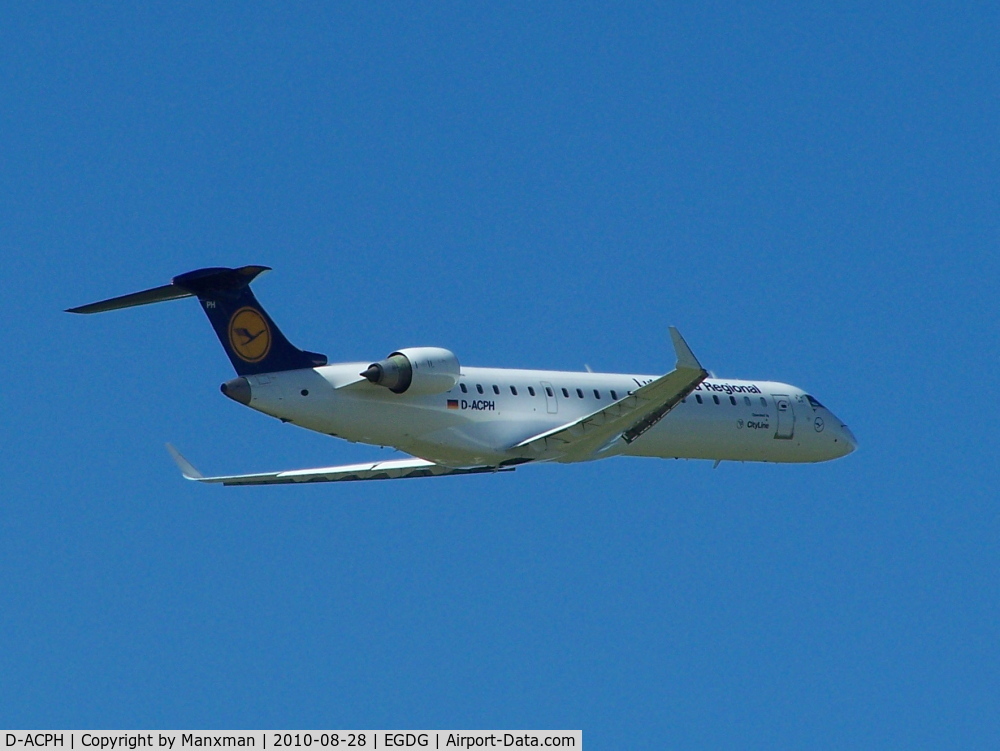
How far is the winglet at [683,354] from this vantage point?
27.1 m

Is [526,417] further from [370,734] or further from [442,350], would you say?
[370,734]

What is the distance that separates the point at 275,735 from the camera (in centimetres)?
2159

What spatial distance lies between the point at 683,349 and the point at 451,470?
23.2 ft

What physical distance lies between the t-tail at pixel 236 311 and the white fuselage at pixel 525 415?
1.10 ft

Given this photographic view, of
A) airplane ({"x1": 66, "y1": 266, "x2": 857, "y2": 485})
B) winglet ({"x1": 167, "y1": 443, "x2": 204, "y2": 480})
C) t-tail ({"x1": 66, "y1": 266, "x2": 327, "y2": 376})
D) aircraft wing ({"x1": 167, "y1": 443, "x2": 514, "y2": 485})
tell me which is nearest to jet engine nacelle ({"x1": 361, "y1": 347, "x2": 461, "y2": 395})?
airplane ({"x1": 66, "y1": 266, "x2": 857, "y2": 485})

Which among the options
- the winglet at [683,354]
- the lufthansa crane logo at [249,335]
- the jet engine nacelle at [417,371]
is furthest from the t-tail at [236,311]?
the winglet at [683,354]

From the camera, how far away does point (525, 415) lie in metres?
30.8

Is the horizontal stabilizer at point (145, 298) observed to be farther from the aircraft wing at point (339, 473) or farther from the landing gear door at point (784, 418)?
the landing gear door at point (784, 418)

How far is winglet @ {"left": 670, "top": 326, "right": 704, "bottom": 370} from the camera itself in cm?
2709

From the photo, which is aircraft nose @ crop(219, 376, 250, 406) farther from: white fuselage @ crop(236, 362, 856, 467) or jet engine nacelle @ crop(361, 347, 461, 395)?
jet engine nacelle @ crop(361, 347, 461, 395)

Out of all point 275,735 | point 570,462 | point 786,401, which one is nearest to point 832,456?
point 786,401

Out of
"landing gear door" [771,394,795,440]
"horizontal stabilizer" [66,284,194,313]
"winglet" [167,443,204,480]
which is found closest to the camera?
Answer: "horizontal stabilizer" [66,284,194,313]

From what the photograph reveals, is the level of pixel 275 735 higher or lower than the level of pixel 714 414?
lower

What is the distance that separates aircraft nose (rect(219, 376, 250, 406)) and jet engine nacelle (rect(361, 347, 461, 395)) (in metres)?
2.27
